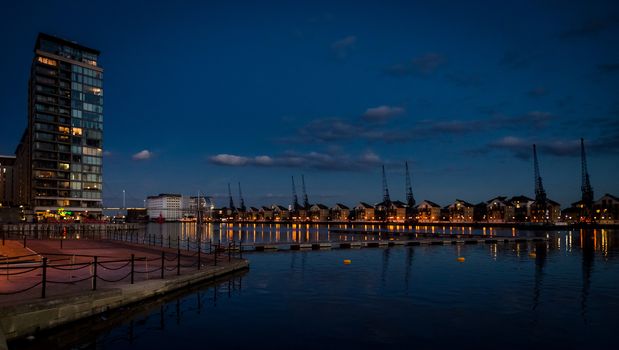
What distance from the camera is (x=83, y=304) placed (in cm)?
1833

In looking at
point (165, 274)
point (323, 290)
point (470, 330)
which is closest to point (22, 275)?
point (165, 274)

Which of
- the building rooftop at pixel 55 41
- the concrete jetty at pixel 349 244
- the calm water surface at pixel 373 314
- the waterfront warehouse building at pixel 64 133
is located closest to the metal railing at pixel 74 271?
the calm water surface at pixel 373 314

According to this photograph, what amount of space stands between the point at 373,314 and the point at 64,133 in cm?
15910

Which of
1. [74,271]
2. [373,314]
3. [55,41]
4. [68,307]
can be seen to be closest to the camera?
[68,307]

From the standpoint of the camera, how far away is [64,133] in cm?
15462

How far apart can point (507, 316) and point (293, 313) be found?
10.2m

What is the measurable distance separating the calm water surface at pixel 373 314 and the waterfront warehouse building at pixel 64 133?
141 meters

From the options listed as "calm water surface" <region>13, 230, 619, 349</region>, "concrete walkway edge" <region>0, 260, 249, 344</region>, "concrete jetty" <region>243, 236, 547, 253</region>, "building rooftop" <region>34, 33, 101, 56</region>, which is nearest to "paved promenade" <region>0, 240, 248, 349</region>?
"concrete walkway edge" <region>0, 260, 249, 344</region>

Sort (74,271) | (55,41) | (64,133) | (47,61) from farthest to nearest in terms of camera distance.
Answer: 1. (55,41)
2. (64,133)
3. (47,61)
4. (74,271)

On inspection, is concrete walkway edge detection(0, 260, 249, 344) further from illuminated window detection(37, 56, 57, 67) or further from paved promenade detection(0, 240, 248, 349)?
illuminated window detection(37, 56, 57, 67)

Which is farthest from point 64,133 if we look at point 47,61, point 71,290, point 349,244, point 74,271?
point 71,290

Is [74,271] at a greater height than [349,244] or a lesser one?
greater

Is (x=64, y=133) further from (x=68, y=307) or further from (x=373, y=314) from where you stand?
(x=373, y=314)

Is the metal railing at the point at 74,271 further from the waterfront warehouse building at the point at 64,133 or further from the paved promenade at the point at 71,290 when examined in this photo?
the waterfront warehouse building at the point at 64,133
